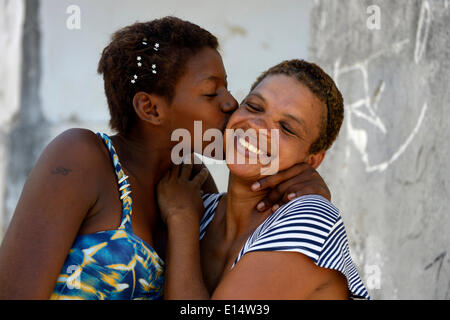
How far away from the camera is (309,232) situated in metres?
1.94

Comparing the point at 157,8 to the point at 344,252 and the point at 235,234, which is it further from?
the point at 344,252

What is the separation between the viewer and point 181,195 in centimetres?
254

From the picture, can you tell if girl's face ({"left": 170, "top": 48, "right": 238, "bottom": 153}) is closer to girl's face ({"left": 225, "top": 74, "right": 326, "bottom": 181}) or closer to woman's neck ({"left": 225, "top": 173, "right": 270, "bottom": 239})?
girl's face ({"left": 225, "top": 74, "right": 326, "bottom": 181})

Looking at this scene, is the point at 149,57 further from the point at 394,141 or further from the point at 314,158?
the point at 394,141

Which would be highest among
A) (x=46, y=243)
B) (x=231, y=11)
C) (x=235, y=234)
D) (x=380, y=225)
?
(x=231, y=11)

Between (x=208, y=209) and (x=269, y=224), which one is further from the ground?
(x=269, y=224)

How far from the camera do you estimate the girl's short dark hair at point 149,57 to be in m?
2.44

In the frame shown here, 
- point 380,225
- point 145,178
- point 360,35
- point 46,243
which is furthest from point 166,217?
point 360,35

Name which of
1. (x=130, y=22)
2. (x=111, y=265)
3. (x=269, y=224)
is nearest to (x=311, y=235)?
(x=269, y=224)

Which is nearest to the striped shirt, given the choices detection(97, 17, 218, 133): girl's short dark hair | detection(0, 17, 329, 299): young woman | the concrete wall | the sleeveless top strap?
detection(0, 17, 329, 299): young woman

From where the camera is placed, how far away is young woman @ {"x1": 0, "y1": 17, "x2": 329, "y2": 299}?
195cm

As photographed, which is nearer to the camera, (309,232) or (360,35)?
(309,232)

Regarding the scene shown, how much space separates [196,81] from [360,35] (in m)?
2.11

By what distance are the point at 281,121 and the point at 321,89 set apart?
0.72ft
